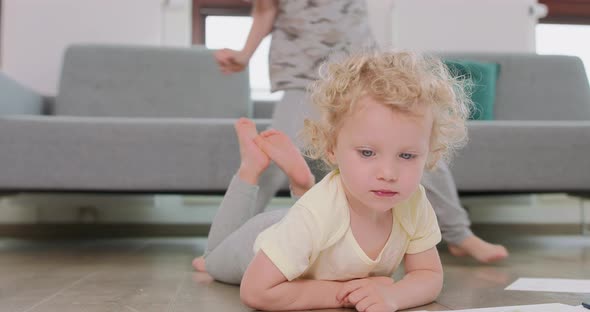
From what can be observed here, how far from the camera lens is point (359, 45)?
1403 mm

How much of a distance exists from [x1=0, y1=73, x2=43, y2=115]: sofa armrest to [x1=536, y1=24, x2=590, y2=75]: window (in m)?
2.39

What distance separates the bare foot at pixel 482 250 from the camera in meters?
1.45

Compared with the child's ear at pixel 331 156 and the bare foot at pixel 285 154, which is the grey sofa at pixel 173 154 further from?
the child's ear at pixel 331 156

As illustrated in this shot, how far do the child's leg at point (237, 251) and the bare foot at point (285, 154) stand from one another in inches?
4.4

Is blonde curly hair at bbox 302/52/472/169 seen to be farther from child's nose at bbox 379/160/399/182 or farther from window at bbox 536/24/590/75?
window at bbox 536/24/590/75

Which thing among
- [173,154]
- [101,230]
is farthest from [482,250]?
[101,230]

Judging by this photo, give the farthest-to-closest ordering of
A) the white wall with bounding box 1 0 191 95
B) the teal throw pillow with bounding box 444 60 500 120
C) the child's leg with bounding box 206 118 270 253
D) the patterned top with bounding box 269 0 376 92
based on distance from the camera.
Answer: the white wall with bounding box 1 0 191 95 → the teal throw pillow with bounding box 444 60 500 120 → the patterned top with bounding box 269 0 376 92 → the child's leg with bounding box 206 118 270 253

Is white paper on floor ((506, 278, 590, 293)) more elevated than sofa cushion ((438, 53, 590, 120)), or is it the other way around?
sofa cushion ((438, 53, 590, 120))

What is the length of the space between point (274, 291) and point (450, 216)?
737 mm

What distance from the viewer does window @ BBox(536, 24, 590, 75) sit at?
321 cm

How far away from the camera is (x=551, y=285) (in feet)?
3.83

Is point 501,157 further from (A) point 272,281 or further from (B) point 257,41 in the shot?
(A) point 272,281

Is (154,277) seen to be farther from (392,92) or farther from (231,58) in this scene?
(392,92)

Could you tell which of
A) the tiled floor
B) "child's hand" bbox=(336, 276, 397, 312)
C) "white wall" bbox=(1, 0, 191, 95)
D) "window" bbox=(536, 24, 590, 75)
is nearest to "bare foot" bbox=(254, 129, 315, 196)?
the tiled floor
